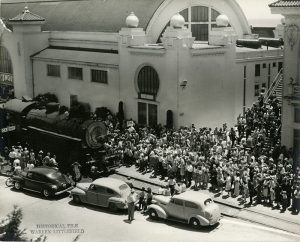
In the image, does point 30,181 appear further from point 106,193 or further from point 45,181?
point 106,193

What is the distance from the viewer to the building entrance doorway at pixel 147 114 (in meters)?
38.8

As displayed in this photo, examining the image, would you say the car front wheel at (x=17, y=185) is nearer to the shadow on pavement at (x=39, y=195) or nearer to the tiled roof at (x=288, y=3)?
the shadow on pavement at (x=39, y=195)

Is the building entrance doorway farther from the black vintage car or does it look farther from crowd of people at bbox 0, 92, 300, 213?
the black vintage car

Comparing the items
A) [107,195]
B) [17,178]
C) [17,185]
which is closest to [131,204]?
[107,195]

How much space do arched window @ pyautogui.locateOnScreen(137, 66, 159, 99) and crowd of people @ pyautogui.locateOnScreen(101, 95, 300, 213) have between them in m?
3.25

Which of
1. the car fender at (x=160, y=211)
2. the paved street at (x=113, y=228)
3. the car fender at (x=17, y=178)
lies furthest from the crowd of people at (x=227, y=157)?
the car fender at (x=17, y=178)

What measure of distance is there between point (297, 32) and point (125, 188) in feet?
46.8

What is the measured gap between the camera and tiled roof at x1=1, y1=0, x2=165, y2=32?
4447 cm

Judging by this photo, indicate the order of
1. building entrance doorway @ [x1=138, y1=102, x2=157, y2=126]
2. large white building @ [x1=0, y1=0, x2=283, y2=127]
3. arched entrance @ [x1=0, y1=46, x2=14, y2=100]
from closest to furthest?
1. large white building @ [x1=0, y1=0, x2=283, y2=127]
2. building entrance doorway @ [x1=138, y1=102, x2=157, y2=126]
3. arched entrance @ [x1=0, y1=46, x2=14, y2=100]

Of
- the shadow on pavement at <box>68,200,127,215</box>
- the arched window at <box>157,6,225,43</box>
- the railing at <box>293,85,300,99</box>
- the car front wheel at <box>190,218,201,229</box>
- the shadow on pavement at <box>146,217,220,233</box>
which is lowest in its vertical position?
the shadow on pavement at <box>146,217,220,233</box>

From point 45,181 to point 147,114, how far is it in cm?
1408

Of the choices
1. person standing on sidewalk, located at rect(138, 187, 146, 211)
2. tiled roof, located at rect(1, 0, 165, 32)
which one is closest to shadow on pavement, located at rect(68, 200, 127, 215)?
person standing on sidewalk, located at rect(138, 187, 146, 211)

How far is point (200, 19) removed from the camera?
44.2 metres

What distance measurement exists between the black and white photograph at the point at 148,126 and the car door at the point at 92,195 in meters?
0.06
